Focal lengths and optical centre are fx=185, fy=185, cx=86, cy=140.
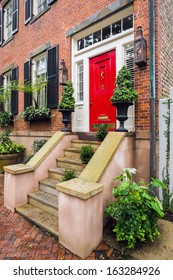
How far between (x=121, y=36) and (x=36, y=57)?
3566mm

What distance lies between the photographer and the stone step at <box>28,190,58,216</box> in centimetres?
336

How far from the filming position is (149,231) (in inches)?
97.1

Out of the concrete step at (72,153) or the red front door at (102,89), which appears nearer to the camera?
the concrete step at (72,153)

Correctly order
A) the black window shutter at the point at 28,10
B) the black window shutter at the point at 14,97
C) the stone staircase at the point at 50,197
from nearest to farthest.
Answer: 1. the stone staircase at the point at 50,197
2. the black window shutter at the point at 28,10
3. the black window shutter at the point at 14,97

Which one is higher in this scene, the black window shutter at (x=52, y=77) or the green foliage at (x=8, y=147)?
the black window shutter at (x=52, y=77)

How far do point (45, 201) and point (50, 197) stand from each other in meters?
0.19

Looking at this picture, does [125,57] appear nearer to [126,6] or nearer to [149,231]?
[126,6]

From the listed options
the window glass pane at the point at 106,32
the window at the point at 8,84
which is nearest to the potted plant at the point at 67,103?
the window glass pane at the point at 106,32

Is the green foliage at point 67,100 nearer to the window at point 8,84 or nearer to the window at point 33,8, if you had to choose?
the window at point 33,8

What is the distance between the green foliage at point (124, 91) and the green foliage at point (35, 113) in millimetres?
2852

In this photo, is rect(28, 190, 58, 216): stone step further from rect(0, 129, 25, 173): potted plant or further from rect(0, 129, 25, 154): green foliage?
rect(0, 129, 25, 154): green foliage

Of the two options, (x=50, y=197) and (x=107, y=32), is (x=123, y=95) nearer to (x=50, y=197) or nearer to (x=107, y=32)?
(x=107, y=32)

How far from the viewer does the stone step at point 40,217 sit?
2.99 m

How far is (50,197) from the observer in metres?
3.70
